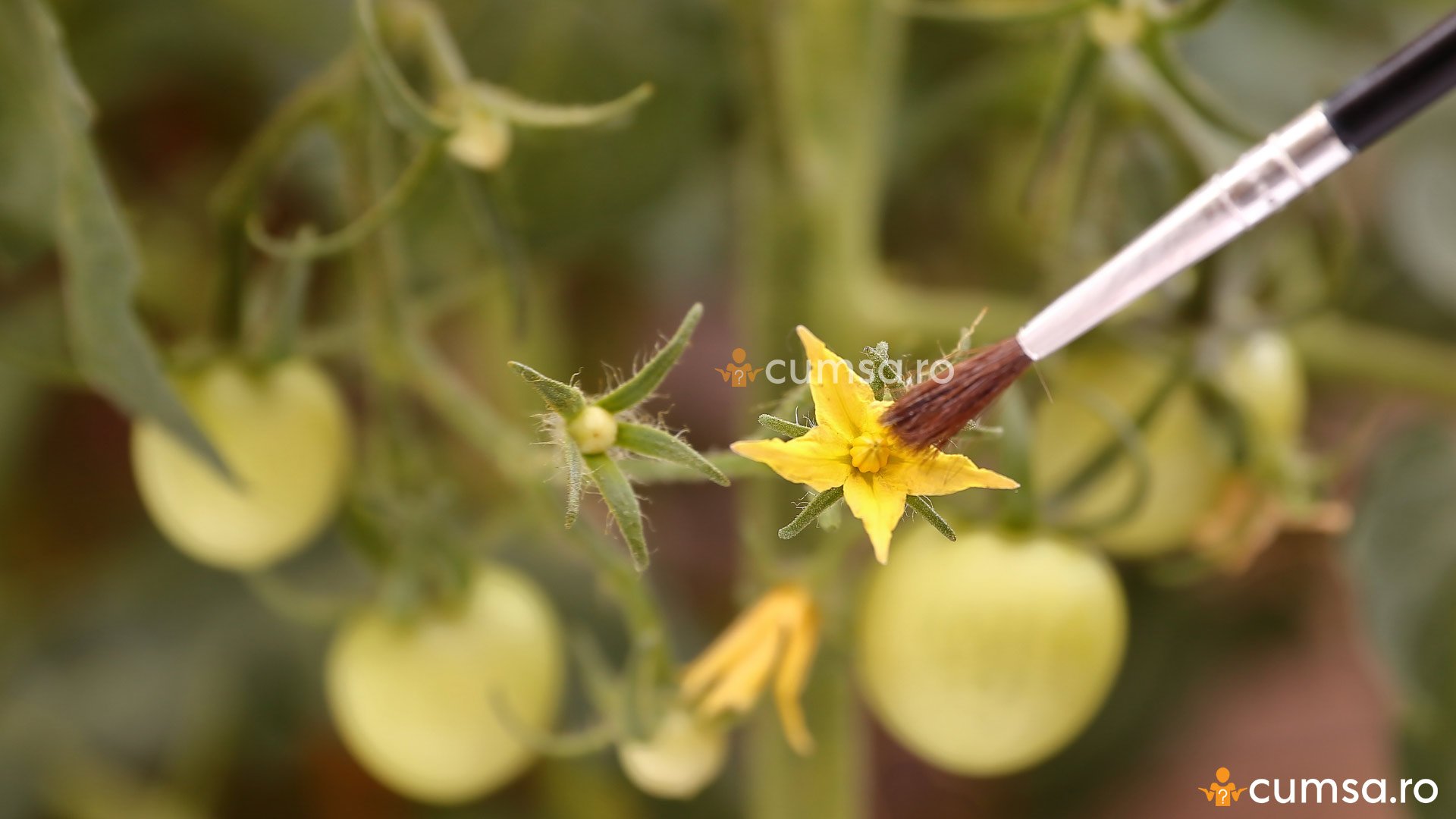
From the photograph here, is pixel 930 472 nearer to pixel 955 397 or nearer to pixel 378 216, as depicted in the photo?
pixel 955 397

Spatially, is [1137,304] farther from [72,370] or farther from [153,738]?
[153,738]

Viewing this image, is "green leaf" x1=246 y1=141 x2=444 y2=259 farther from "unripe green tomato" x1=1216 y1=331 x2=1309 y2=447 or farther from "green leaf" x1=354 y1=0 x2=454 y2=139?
"unripe green tomato" x1=1216 y1=331 x2=1309 y2=447

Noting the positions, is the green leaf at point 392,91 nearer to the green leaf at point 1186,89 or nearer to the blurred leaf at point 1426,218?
the green leaf at point 1186,89

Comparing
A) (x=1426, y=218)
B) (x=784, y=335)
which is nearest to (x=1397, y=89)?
(x=784, y=335)

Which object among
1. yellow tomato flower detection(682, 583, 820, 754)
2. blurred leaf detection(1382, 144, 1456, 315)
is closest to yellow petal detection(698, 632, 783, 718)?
yellow tomato flower detection(682, 583, 820, 754)

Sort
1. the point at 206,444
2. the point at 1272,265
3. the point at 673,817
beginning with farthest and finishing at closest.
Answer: the point at 673,817 < the point at 1272,265 < the point at 206,444

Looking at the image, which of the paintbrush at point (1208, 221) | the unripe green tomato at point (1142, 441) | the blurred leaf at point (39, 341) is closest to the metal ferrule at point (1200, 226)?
the paintbrush at point (1208, 221)

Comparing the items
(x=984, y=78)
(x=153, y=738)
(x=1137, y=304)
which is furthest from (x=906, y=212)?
(x=153, y=738)
